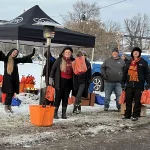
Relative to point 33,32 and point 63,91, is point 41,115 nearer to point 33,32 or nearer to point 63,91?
point 63,91

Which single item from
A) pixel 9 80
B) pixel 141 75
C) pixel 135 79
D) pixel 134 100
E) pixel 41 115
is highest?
pixel 141 75

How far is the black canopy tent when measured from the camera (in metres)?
9.38

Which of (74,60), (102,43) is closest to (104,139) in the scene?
(74,60)

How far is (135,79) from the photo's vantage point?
862 cm

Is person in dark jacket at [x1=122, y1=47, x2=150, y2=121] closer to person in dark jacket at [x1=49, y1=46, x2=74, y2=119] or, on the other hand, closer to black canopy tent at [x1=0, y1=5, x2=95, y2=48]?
person in dark jacket at [x1=49, y1=46, x2=74, y2=119]

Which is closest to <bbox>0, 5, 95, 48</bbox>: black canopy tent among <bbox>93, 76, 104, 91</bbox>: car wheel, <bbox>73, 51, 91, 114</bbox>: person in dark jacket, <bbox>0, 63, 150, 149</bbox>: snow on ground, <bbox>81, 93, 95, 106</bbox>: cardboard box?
<bbox>73, 51, 91, 114</bbox>: person in dark jacket

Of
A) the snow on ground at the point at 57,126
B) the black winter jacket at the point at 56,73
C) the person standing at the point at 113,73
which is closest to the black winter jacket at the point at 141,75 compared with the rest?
the snow on ground at the point at 57,126

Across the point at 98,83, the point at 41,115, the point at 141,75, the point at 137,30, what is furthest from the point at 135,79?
the point at 137,30

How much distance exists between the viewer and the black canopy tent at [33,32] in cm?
938

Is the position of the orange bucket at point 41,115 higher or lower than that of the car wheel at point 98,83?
lower

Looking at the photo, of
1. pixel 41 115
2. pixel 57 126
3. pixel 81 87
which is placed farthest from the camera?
pixel 81 87

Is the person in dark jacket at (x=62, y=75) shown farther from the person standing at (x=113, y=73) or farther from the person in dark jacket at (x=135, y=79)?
the person standing at (x=113, y=73)

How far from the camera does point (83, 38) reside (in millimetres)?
10734

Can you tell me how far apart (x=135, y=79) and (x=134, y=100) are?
0.58 meters
